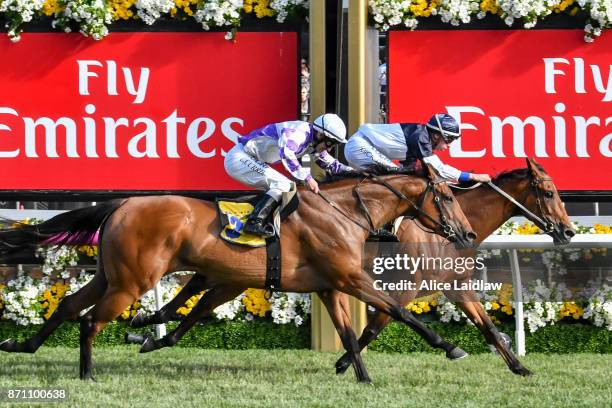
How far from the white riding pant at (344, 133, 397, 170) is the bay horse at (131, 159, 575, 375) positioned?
19.1 inches

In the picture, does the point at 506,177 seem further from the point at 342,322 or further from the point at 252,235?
the point at 252,235

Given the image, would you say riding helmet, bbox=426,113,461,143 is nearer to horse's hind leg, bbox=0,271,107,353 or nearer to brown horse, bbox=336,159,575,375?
brown horse, bbox=336,159,575,375

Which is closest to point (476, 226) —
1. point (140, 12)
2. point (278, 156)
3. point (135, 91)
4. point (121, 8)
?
point (278, 156)

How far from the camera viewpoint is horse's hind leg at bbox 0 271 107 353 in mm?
7020

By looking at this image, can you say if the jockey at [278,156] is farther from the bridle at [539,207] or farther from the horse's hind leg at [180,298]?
the bridle at [539,207]

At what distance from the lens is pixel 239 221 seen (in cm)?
679

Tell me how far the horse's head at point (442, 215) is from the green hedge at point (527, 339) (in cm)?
171

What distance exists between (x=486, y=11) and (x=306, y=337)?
284 cm

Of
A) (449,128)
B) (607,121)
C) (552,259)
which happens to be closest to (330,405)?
(449,128)

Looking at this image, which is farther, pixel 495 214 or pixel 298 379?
pixel 495 214

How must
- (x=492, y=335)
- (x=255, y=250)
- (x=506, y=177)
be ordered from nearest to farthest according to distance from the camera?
(x=255, y=250)
(x=492, y=335)
(x=506, y=177)

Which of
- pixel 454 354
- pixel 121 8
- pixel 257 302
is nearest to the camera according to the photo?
pixel 454 354

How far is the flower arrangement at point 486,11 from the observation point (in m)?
8.54

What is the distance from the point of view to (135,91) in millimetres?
8758
